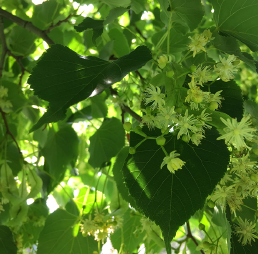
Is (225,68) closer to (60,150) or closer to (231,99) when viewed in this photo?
(231,99)

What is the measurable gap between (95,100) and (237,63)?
543mm

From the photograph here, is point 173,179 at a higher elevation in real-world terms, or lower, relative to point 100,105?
higher

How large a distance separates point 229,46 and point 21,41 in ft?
2.36

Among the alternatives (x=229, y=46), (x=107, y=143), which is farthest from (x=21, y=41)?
(x=229, y=46)

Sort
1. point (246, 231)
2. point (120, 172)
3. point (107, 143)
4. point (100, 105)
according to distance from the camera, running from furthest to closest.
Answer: point (100, 105) < point (107, 143) < point (120, 172) < point (246, 231)

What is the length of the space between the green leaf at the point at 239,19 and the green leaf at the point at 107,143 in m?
Result: 0.41

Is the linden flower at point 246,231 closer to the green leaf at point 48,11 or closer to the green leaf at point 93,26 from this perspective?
the green leaf at point 93,26

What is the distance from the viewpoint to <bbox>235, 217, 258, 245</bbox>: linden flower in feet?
1.53

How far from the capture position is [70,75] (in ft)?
1.25

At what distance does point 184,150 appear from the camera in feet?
1.30

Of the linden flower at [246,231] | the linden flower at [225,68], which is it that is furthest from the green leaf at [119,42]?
the linden flower at [246,231]

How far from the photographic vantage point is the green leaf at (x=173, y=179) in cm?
36

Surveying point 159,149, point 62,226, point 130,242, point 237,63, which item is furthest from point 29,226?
point 237,63

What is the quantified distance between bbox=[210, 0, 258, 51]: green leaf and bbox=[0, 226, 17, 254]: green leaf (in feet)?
2.11
